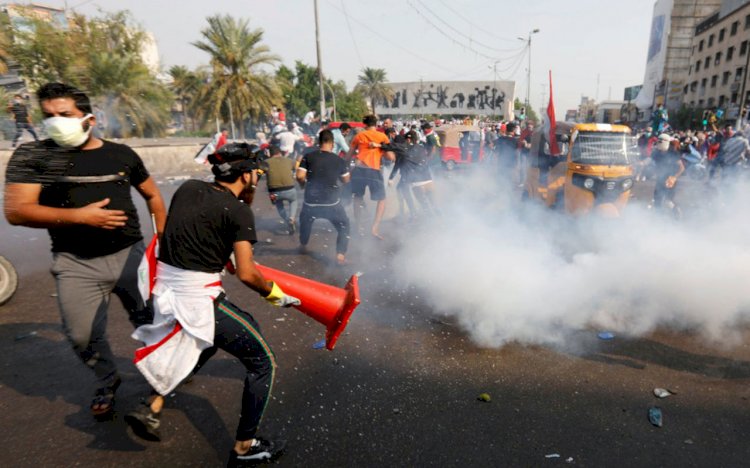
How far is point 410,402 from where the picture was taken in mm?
3090

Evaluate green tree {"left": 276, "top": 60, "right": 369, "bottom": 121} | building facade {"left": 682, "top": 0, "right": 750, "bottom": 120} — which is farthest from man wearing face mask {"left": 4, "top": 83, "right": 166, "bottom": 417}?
green tree {"left": 276, "top": 60, "right": 369, "bottom": 121}

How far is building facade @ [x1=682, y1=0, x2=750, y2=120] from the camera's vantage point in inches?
1613

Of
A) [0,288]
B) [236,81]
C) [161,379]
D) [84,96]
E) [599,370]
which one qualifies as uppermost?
[236,81]

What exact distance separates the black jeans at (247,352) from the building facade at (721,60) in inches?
1739

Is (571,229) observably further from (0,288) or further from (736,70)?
(736,70)

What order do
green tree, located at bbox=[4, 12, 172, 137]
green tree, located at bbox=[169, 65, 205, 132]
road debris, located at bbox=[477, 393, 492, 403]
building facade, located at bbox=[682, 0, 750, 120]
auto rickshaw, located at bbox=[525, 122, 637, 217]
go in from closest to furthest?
road debris, located at bbox=[477, 393, 492, 403] → auto rickshaw, located at bbox=[525, 122, 637, 217] → green tree, located at bbox=[4, 12, 172, 137] → green tree, located at bbox=[169, 65, 205, 132] → building facade, located at bbox=[682, 0, 750, 120]

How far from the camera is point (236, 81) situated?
2542 centimetres


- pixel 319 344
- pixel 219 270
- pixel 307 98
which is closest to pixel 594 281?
pixel 319 344

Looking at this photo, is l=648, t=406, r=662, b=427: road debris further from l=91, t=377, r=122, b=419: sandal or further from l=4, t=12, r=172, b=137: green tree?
l=4, t=12, r=172, b=137: green tree

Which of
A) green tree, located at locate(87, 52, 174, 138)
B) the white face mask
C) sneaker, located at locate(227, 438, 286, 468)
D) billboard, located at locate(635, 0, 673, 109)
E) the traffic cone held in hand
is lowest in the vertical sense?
sneaker, located at locate(227, 438, 286, 468)

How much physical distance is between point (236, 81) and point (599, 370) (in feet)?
86.0

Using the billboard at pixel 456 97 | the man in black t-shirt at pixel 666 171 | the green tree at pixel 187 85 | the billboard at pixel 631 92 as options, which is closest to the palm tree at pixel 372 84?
the billboard at pixel 456 97

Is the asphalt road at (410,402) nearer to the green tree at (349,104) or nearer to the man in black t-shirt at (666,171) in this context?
the man in black t-shirt at (666,171)

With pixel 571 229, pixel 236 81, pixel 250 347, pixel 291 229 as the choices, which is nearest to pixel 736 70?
pixel 236 81
